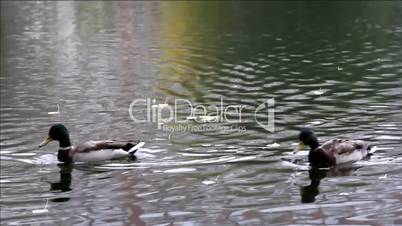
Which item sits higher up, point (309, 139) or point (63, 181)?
point (309, 139)

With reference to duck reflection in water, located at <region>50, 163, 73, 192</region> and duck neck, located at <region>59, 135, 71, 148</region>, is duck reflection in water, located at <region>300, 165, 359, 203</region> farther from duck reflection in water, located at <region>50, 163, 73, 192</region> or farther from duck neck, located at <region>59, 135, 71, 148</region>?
duck neck, located at <region>59, 135, 71, 148</region>

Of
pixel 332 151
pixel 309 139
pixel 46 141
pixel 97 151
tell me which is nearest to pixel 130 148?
pixel 97 151

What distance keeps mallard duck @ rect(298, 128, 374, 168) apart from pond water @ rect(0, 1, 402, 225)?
224 millimetres

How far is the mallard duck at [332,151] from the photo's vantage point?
1243 cm

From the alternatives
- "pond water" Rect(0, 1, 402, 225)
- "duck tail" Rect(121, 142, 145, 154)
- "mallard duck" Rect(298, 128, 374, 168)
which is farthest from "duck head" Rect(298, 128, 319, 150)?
"duck tail" Rect(121, 142, 145, 154)

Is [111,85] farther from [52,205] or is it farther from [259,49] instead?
[52,205]

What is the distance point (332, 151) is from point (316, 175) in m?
0.66

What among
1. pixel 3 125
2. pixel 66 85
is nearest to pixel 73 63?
pixel 66 85

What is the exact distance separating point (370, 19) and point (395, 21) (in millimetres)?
1919

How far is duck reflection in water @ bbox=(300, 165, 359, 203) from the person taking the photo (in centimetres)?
1103

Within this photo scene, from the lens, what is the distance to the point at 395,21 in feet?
115

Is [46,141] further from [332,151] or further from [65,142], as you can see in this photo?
[332,151]

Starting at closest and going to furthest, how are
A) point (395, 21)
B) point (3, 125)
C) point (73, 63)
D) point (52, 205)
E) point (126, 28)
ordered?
1. point (52, 205)
2. point (3, 125)
3. point (73, 63)
4. point (395, 21)
5. point (126, 28)

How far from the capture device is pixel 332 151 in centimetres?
1250
